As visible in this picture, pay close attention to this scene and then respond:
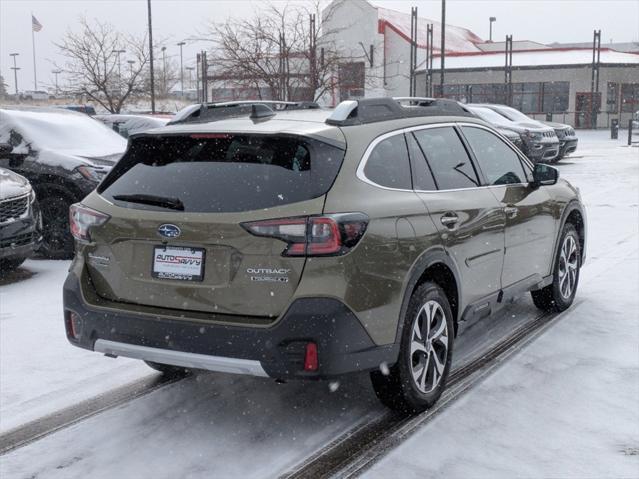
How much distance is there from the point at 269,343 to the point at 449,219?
56.8 inches

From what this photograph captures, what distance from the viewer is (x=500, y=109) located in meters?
21.7

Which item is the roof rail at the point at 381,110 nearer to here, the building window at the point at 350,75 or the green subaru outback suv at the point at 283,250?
the green subaru outback suv at the point at 283,250

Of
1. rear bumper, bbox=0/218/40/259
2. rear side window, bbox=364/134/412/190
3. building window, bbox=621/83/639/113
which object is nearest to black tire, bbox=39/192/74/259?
rear bumper, bbox=0/218/40/259

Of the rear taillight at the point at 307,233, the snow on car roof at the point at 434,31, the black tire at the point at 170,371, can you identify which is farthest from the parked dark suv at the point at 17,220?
the snow on car roof at the point at 434,31

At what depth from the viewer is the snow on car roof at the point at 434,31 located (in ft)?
175

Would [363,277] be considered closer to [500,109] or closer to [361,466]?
[361,466]

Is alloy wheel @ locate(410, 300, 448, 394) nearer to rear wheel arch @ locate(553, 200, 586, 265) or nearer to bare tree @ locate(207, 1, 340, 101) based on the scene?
rear wheel arch @ locate(553, 200, 586, 265)

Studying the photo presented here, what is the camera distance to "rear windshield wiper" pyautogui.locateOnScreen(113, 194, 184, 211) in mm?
3941

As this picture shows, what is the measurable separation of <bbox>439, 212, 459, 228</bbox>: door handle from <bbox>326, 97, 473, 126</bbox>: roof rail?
2.05 feet

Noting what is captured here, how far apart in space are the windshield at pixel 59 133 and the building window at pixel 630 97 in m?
43.0

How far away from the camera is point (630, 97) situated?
47719 mm

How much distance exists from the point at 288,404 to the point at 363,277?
3.73 ft

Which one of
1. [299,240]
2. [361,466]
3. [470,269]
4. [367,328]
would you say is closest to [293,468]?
[361,466]

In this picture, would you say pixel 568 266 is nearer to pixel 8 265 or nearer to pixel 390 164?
pixel 390 164
